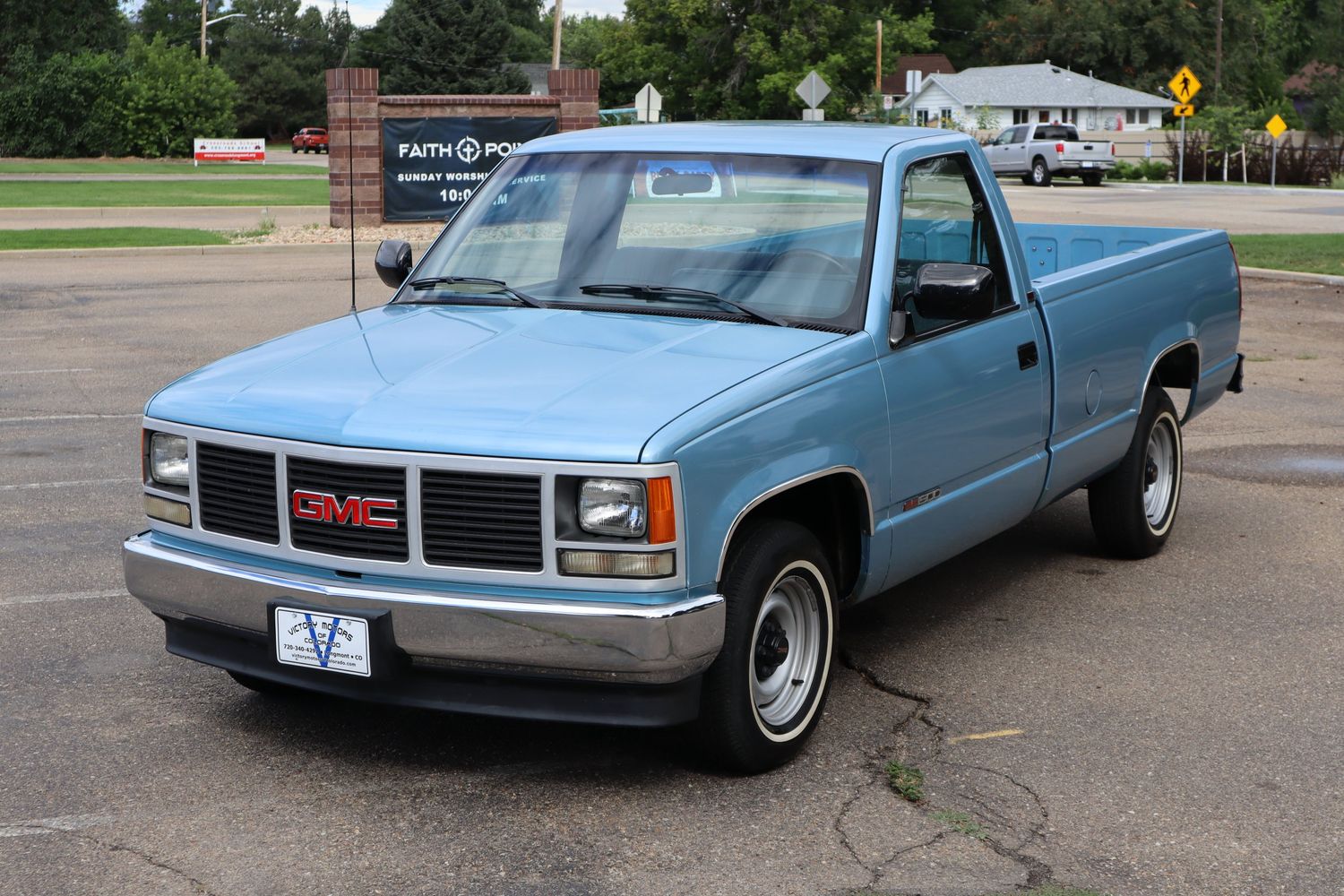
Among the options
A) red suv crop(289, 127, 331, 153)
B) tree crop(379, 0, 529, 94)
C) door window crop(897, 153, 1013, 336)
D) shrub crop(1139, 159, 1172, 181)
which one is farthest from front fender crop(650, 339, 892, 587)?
red suv crop(289, 127, 331, 153)

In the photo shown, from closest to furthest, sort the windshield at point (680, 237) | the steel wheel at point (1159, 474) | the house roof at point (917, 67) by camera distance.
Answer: the windshield at point (680, 237), the steel wheel at point (1159, 474), the house roof at point (917, 67)

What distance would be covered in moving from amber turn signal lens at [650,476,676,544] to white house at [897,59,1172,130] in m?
80.8

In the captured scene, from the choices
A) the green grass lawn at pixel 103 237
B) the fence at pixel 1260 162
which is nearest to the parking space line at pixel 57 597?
the green grass lawn at pixel 103 237

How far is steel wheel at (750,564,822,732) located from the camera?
182 inches

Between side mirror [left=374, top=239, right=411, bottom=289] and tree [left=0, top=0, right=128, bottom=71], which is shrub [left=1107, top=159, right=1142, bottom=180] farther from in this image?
side mirror [left=374, top=239, right=411, bottom=289]

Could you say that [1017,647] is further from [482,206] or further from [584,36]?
[584,36]

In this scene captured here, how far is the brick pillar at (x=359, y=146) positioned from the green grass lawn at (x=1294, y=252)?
1340 cm

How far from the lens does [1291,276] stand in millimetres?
18781

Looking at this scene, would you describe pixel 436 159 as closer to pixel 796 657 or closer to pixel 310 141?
pixel 796 657

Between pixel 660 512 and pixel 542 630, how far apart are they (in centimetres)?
43

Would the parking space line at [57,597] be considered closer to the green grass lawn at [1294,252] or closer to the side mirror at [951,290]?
the side mirror at [951,290]

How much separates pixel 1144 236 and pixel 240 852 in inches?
219

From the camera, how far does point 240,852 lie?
408 cm

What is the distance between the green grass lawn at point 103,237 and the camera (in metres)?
23.2
